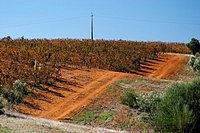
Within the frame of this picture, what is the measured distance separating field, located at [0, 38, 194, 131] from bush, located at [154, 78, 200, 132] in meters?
2.97

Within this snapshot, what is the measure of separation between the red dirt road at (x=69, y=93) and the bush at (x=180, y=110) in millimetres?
6852

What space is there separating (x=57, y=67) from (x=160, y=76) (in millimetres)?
9586

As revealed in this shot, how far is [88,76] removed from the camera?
3700 cm

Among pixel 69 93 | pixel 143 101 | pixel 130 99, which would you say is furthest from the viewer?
pixel 69 93

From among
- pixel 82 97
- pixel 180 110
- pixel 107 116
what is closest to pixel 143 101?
pixel 107 116

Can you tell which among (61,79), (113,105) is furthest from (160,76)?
(113,105)

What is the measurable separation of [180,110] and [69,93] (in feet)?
40.1

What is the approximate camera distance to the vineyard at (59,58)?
33906 mm

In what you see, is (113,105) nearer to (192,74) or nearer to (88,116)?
(88,116)

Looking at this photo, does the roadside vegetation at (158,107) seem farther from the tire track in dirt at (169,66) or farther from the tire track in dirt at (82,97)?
the tire track in dirt at (169,66)

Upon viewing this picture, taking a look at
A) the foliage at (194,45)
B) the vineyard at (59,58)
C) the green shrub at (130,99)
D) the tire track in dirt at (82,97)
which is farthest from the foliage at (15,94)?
the foliage at (194,45)

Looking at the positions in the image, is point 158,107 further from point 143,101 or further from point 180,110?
point 143,101

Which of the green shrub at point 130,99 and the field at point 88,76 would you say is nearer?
the field at point 88,76

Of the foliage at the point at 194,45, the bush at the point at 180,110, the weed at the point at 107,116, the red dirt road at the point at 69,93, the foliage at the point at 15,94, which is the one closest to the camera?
the bush at the point at 180,110
